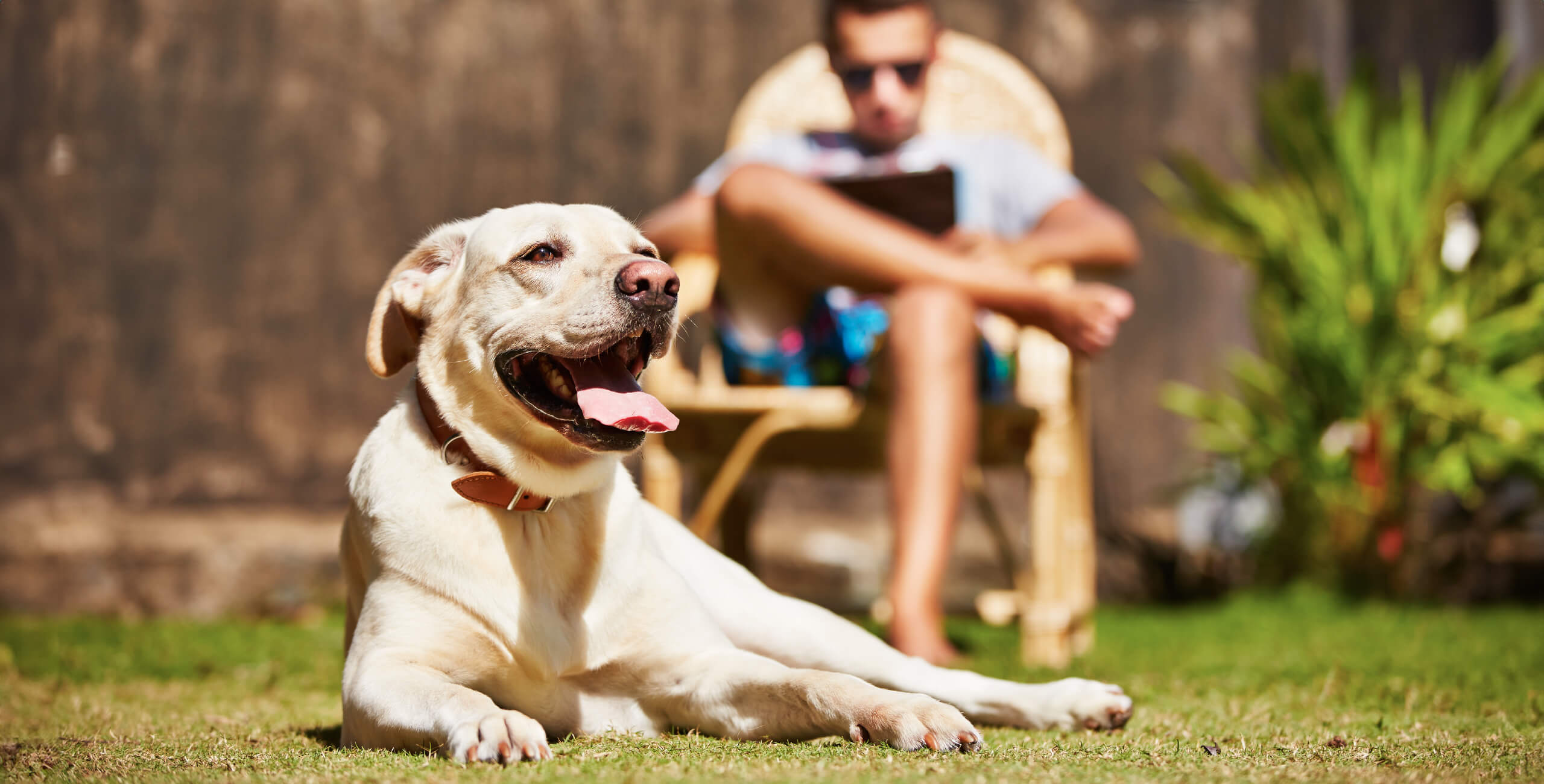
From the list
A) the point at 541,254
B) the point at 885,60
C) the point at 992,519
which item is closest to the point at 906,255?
the point at 885,60

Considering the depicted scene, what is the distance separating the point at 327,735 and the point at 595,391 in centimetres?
71

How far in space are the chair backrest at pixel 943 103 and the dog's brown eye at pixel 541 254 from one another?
2.17 m

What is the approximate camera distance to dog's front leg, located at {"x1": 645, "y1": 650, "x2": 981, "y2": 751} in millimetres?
1638

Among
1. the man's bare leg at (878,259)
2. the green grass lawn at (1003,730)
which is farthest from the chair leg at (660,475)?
the green grass lawn at (1003,730)

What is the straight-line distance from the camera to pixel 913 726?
1.63 metres

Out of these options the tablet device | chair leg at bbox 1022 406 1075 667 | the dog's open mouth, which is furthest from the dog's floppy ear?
chair leg at bbox 1022 406 1075 667

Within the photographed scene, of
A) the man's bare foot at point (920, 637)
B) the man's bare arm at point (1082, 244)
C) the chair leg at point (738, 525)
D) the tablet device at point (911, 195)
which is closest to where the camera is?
the man's bare foot at point (920, 637)

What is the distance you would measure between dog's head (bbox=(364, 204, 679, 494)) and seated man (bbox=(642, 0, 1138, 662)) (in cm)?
107

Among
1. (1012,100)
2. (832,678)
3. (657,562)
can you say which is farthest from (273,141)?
(832,678)

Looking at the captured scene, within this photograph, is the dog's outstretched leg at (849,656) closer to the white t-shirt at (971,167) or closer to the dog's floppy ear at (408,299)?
the dog's floppy ear at (408,299)

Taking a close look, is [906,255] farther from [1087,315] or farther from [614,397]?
[614,397]

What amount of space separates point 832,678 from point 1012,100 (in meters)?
2.72

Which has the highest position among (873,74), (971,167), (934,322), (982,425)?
(873,74)

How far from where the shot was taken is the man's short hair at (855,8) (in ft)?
11.4
